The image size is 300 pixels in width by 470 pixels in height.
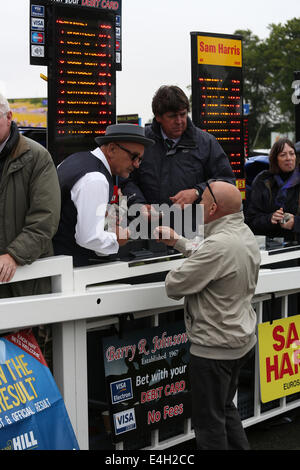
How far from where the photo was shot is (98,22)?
8.07m

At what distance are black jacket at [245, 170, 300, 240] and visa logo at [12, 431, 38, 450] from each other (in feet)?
11.3

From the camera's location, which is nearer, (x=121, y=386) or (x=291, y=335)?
(x=121, y=386)

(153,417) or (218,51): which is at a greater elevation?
(218,51)

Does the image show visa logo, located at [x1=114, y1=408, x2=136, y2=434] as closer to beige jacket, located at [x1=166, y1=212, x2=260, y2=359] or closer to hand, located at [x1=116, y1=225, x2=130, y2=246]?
beige jacket, located at [x1=166, y1=212, x2=260, y2=359]

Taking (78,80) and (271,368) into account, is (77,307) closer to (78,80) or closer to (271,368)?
(271,368)

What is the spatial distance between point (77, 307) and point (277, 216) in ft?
9.70

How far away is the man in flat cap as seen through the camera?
3.91 meters

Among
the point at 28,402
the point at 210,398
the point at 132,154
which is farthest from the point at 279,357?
the point at 28,402

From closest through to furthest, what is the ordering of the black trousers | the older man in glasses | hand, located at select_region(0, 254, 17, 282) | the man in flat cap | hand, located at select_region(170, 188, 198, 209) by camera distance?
hand, located at select_region(0, 254, 17, 282) → the older man in glasses → the black trousers → the man in flat cap → hand, located at select_region(170, 188, 198, 209)

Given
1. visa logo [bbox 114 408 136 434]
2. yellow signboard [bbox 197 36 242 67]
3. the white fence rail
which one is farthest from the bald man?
yellow signboard [bbox 197 36 242 67]

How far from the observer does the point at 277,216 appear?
6.19 meters

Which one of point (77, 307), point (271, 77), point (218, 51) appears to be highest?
point (271, 77)
